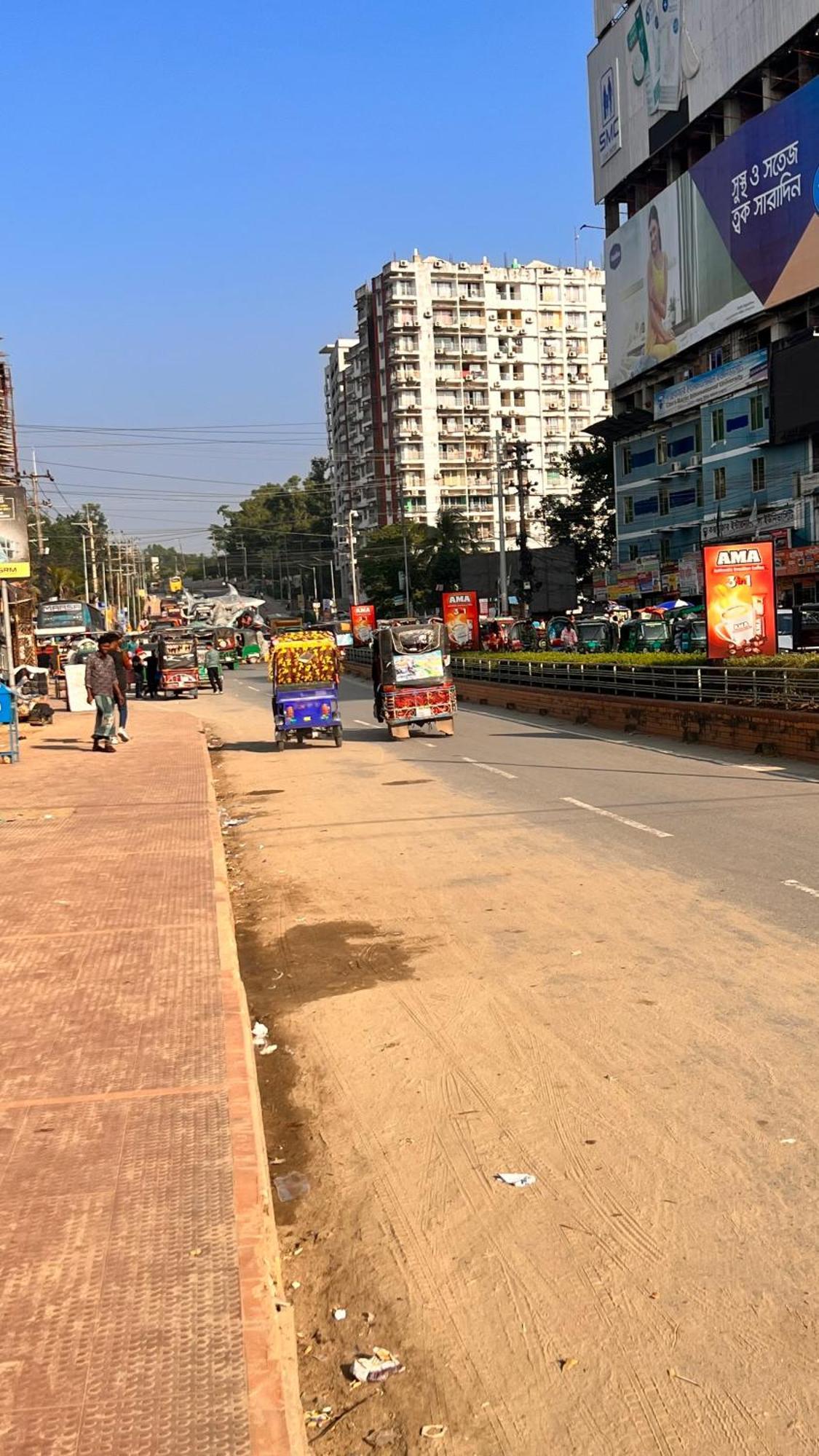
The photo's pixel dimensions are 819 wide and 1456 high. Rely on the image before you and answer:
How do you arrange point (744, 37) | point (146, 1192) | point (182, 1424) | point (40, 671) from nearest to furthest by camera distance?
point (182, 1424)
point (146, 1192)
point (40, 671)
point (744, 37)

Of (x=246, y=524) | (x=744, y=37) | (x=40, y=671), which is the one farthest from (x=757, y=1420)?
(x=246, y=524)

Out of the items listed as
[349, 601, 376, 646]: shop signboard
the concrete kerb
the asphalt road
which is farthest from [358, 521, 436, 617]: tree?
the concrete kerb

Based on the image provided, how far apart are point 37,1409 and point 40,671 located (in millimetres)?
35388

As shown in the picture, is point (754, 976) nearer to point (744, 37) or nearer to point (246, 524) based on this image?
point (744, 37)

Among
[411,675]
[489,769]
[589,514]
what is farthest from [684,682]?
[589,514]

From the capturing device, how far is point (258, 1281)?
363 cm

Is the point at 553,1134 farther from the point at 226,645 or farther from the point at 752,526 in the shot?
the point at 226,645

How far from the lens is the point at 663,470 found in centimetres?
6719

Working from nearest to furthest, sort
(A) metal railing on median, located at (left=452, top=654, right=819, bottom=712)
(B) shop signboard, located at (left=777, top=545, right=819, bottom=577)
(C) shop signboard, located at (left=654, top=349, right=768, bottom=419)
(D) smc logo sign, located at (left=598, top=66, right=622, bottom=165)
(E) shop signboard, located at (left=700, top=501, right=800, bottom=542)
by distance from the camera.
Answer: (A) metal railing on median, located at (left=452, top=654, right=819, bottom=712)
(B) shop signboard, located at (left=777, top=545, right=819, bottom=577)
(E) shop signboard, located at (left=700, top=501, right=800, bottom=542)
(C) shop signboard, located at (left=654, top=349, right=768, bottom=419)
(D) smc logo sign, located at (left=598, top=66, right=622, bottom=165)

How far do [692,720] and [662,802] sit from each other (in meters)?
7.44

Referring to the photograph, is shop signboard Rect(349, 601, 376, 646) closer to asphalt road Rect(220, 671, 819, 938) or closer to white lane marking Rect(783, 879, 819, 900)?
asphalt road Rect(220, 671, 819, 938)

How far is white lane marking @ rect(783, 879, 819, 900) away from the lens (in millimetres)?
8969

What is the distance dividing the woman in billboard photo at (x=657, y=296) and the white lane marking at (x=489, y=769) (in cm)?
5032

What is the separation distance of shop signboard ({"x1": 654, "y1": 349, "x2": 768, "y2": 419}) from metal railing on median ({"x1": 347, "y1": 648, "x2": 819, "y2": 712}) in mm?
28010
